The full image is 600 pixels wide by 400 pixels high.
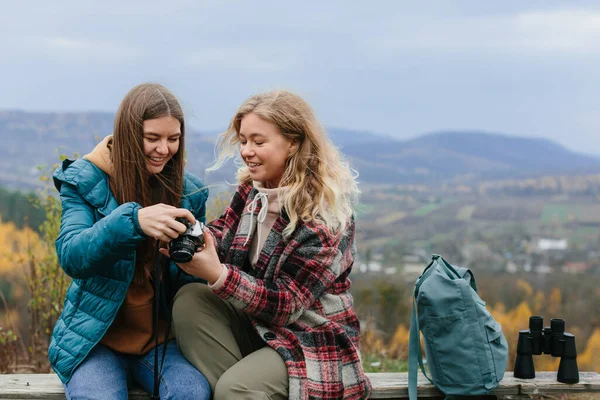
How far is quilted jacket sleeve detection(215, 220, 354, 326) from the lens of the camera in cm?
254

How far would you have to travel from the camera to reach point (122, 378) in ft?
8.57

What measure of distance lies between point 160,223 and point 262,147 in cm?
56

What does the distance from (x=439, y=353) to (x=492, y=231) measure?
35.6 m

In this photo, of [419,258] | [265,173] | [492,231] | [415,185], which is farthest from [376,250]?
[265,173]

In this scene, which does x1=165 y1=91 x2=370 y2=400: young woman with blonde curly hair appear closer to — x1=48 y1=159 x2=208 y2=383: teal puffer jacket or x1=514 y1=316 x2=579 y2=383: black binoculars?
x1=48 y1=159 x2=208 y2=383: teal puffer jacket

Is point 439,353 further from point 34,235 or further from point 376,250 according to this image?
point 376,250

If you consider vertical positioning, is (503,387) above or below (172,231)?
below

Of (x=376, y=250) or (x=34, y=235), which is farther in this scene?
(x=376, y=250)

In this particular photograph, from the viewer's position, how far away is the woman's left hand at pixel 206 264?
8.07ft

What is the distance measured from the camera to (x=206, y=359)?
262 centimetres

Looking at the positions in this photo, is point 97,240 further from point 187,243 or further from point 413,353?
point 413,353

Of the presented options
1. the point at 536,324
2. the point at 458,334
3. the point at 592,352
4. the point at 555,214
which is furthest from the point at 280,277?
the point at 555,214

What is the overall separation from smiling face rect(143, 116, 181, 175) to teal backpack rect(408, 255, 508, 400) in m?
1.19

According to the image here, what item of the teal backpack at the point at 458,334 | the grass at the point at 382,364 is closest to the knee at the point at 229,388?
the teal backpack at the point at 458,334
